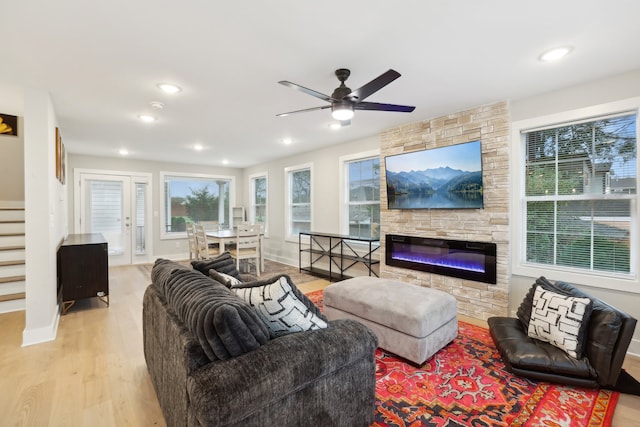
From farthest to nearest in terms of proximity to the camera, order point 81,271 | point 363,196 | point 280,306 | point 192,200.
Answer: point 192,200 → point 363,196 → point 81,271 → point 280,306

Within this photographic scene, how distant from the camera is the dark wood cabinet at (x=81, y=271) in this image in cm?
357

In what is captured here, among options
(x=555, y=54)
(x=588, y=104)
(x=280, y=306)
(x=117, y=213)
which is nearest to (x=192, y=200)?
(x=117, y=213)

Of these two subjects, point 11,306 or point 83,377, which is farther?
point 11,306

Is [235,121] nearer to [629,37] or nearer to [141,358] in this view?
[141,358]

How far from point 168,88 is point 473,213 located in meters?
3.58

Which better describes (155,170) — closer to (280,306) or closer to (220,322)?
(280,306)

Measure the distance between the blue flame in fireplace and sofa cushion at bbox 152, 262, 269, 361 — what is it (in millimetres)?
2935

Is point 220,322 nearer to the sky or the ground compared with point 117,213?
nearer to the ground

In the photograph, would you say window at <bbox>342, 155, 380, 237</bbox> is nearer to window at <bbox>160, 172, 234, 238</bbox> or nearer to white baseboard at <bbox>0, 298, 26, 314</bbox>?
window at <bbox>160, 172, 234, 238</bbox>

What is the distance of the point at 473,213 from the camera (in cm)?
355

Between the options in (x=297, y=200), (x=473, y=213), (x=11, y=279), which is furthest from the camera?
(x=297, y=200)

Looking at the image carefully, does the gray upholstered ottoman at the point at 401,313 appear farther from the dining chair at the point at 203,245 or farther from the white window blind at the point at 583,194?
the dining chair at the point at 203,245

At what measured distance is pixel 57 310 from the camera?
3436mm

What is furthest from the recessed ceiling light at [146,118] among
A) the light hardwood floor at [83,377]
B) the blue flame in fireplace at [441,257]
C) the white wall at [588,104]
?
the white wall at [588,104]
